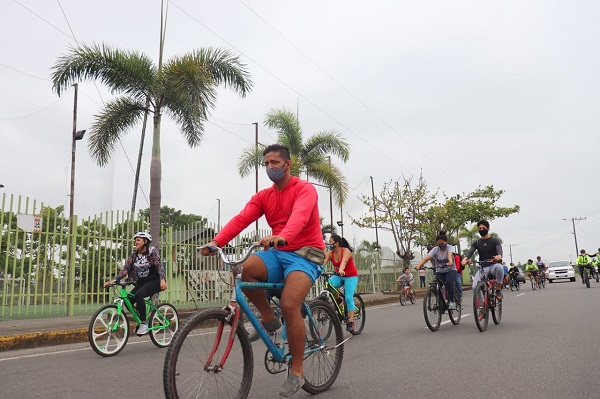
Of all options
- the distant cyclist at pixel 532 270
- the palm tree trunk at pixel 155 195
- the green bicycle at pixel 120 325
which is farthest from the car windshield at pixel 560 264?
the green bicycle at pixel 120 325

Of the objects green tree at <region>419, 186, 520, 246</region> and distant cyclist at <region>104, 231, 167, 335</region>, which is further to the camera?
green tree at <region>419, 186, 520, 246</region>

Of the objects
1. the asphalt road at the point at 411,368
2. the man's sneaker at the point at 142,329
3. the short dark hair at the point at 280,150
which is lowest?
the asphalt road at the point at 411,368

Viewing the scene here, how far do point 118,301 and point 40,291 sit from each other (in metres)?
4.78

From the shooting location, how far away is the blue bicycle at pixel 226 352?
3.07 meters

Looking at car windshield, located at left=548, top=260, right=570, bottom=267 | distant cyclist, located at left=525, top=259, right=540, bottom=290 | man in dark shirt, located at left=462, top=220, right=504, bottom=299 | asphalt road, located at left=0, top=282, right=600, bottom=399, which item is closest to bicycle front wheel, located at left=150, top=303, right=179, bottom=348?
asphalt road, located at left=0, top=282, right=600, bottom=399

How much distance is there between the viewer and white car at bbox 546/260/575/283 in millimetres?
36062

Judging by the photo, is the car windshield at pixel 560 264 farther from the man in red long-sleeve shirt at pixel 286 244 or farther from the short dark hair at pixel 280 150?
the short dark hair at pixel 280 150

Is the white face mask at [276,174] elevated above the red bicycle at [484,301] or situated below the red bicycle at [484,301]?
above

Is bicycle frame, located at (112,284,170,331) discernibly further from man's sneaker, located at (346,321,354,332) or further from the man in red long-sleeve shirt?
the man in red long-sleeve shirt

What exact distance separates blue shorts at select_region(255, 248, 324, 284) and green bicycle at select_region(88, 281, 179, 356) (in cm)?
326

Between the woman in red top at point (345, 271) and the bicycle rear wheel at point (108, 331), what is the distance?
10.3 feet

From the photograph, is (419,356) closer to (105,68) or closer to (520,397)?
(520,397)

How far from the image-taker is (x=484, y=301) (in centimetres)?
858

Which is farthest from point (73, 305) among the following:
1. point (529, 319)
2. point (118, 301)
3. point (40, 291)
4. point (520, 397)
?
point (520, 397)
